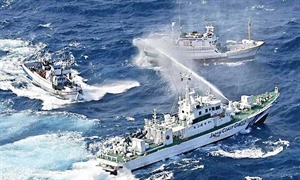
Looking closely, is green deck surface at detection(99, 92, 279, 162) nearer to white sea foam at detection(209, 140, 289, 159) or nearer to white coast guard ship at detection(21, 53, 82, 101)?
white sea foam at detection(209, 140, 289, 159)

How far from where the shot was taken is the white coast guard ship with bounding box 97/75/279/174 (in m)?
145

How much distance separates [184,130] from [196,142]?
367cm

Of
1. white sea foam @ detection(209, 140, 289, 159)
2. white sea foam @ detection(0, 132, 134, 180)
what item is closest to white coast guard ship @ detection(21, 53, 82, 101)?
white sea foam @ detection(0, 132, 134, 180)

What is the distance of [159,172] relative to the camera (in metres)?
144

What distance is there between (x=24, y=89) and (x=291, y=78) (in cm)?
6951

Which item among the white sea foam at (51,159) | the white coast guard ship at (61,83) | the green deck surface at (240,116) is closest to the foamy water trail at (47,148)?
the white sea foam at (51,159)

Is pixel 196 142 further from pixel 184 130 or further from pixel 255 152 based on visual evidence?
pixel 255 152

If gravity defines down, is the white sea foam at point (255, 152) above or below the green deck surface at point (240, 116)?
below

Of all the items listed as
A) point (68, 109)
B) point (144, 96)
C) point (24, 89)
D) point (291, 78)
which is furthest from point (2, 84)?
point (291, 78)

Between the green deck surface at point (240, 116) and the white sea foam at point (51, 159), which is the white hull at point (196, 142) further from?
the white sea foam at point (51, 159)

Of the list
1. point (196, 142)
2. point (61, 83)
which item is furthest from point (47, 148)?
point (61, 83)

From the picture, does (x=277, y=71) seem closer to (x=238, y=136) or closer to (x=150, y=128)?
(x=238, y=136)

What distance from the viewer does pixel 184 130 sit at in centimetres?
15125

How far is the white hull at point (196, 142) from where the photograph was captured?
143625 millimetres
